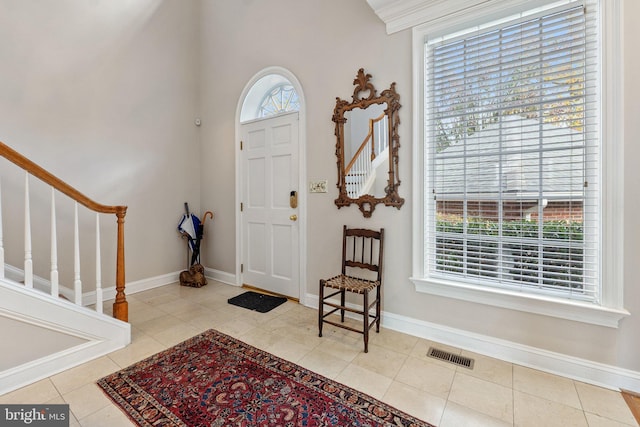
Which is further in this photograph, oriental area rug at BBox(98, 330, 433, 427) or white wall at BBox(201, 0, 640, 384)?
white wall at BBox(201, 0, 640, 384)

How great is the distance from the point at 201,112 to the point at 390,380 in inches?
161

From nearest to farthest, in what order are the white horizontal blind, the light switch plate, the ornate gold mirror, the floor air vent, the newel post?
the white horizontal blind
the floor air vent
the newel post
the ornate gold mirror
the light switch plate

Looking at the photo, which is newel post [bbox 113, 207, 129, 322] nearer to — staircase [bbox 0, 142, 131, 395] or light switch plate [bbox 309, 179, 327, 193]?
staircase [bbox 0, 142, 131, 395]

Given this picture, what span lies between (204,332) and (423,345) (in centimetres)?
188

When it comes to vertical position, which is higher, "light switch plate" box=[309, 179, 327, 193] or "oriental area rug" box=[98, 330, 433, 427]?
"light switch plate" box=[309, 179, 327, 193]

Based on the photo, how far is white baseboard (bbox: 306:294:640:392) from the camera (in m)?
1.79

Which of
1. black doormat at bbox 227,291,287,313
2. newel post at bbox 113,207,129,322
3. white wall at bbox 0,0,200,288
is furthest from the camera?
black doormat at bbox 227,291,287,313

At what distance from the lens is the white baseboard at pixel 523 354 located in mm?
1793

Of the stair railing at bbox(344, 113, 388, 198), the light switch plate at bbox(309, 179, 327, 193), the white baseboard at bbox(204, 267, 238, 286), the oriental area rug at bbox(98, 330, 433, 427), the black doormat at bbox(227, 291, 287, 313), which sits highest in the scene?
the stair railing at bbox(344, 113, 388, 198)

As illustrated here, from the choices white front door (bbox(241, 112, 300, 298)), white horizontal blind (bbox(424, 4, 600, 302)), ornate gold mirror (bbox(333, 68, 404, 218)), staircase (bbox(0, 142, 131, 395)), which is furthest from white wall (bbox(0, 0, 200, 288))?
white horizontal blind (bbox(424, 4, 600, 302))

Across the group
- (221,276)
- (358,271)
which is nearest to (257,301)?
(221,276)

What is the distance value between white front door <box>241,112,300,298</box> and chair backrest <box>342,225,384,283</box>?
2.36 ft

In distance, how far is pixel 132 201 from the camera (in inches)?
140

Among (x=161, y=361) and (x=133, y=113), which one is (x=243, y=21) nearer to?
(x=133, y=113)
